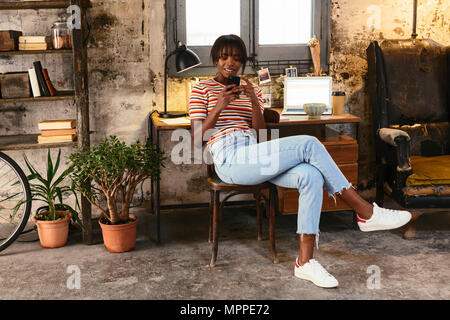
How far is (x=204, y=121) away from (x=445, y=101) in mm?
2081

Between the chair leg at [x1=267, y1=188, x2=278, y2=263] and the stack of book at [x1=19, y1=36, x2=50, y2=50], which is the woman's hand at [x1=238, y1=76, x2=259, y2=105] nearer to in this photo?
the chair leg at [x1=267, y1=188, x2=278, y2=263]

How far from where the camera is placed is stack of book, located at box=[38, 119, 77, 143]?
3.39m

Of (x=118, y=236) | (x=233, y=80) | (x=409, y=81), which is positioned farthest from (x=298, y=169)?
(x=409, y=81)

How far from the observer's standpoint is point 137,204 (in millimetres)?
4113

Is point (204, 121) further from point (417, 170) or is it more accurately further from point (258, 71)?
point (417, 170)

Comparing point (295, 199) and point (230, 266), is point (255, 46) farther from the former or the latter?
point (230, 266)

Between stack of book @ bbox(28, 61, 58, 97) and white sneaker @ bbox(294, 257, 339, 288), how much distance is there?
1970 millimetres

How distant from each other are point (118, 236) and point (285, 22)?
7.12 ft

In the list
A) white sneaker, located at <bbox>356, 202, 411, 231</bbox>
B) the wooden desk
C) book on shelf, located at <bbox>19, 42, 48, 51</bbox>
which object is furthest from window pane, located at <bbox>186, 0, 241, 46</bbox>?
white sneaker, located at <bbox>356, 202, 411, 231</bbox>

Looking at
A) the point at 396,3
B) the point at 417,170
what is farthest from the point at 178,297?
the point at 396,3

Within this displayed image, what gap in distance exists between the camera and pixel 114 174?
3.15 meters

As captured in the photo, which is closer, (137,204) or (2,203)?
(2,203)
